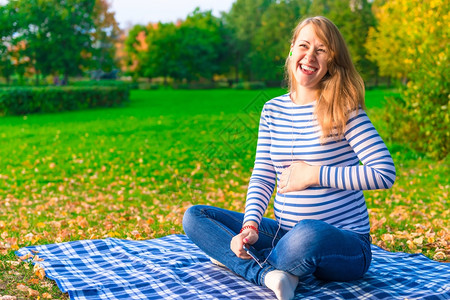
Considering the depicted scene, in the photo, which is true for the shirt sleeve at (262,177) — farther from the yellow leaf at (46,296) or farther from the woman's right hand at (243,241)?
the yellow leaf at (46,296)

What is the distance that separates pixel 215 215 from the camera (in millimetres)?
3080

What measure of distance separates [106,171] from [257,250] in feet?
21.6

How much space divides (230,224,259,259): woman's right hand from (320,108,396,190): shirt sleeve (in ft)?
1.54

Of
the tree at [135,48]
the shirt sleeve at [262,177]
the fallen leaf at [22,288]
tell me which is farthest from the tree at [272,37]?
the fallen leaf at [22,288]

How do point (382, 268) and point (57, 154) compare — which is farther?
point (57, 154)

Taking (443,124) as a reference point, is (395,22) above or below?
above

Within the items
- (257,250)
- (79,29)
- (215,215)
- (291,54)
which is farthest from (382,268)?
(79,29)

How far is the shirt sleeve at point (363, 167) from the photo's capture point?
8.25ft

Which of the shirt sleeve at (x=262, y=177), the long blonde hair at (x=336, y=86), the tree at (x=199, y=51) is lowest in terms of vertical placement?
the shirt sleeve at (x=262, y=177)

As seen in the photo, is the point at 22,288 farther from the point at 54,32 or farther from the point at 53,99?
the point at 54,32

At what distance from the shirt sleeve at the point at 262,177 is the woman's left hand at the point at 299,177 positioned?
6.4 inches

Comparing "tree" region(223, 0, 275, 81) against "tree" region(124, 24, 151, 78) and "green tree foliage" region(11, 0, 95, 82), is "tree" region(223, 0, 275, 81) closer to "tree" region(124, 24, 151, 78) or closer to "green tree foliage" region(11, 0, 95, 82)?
"tree" region(124, 24, 151, 78)

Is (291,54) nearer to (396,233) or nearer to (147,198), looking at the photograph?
(396,233)

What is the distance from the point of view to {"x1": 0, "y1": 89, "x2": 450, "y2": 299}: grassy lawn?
4.45 metres
